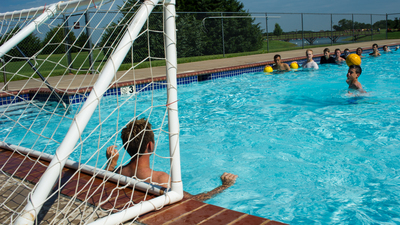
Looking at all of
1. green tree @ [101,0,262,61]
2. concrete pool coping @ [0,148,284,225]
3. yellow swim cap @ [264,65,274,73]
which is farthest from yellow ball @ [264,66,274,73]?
concrete pool coping @ [0,148,284,225]

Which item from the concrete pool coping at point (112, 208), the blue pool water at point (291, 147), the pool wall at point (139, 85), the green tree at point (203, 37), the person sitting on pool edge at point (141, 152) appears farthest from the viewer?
the green tree at point (203, 37)

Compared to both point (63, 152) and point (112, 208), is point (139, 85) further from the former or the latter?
point (63, 152)

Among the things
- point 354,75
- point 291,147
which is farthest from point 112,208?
point 354,75

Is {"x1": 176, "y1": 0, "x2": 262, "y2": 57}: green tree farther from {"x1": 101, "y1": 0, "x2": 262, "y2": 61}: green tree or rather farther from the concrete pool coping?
the concrete pool coping

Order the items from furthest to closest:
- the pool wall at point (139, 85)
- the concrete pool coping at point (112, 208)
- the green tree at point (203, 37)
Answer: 1. the green tree at point (203, 37)
2. the pool wall at point (139, 85)
3. the concrete pool coping at point (112, 208)

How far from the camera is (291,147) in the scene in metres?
5.11

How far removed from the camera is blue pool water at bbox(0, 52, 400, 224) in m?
3.48

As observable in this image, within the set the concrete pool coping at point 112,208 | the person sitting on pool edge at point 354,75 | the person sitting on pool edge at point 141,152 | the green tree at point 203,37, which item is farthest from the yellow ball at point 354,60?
the green tree at point 203,37

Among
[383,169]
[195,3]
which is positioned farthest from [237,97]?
[195,3]

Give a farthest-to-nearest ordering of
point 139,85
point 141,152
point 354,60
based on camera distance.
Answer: point 139,85
point 354,60
point 141,152

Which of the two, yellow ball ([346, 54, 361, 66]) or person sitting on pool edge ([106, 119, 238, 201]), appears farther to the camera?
yellow ball ([346, 54, 361, 66])

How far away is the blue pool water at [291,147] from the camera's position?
3482 mm

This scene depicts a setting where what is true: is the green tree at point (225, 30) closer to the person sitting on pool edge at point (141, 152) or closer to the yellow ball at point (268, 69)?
the yellow ball at point (268, 69)

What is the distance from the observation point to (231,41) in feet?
72.7
